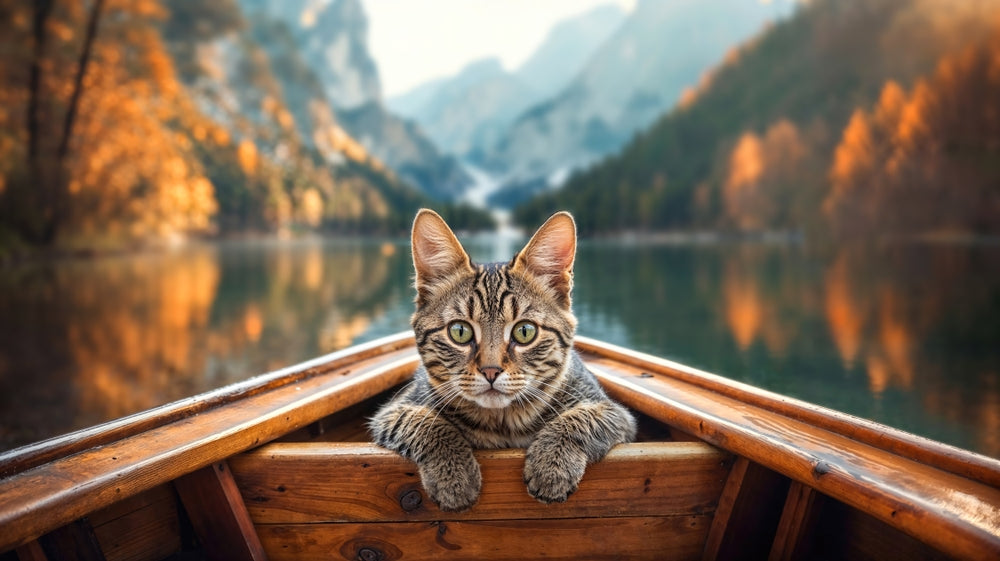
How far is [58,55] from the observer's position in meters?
23.5

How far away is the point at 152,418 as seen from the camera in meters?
2.27

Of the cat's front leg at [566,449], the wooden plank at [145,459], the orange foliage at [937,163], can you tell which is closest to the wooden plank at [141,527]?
the wooden plank at [145,459]

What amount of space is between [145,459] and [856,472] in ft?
7.45

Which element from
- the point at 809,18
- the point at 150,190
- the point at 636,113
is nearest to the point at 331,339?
the point at 150,190

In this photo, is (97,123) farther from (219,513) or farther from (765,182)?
(765,182)

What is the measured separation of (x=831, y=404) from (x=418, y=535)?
328 inches

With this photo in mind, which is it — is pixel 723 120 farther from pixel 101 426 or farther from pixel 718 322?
pixel 101 426

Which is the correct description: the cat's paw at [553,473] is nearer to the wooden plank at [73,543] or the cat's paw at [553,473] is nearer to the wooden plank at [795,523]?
the wooden plank at [795,523]

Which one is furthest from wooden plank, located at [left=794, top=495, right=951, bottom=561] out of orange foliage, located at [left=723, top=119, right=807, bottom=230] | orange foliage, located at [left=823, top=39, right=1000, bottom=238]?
orange foliage, located at [left=723, top=119, right=807, bottom=230]

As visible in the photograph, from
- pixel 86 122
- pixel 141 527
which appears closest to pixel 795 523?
pixel 141 527

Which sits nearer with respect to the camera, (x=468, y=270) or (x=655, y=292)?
(x=468, y=270)

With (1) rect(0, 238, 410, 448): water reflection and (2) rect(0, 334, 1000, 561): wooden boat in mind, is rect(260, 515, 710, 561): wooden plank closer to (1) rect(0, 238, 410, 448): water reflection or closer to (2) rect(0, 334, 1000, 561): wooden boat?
(2) rect(0, 334, 1000, 561): wooden boat

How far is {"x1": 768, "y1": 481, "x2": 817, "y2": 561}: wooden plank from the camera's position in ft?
7.04

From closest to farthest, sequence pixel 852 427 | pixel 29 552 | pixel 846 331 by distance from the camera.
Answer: pixel 29 552
pixel 852 427
pixel 846 331
